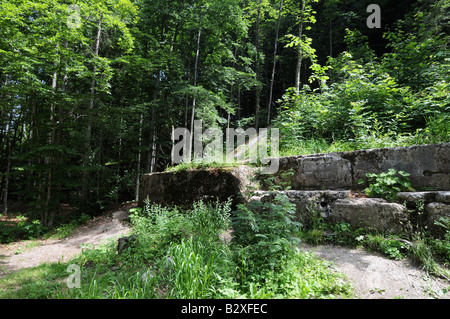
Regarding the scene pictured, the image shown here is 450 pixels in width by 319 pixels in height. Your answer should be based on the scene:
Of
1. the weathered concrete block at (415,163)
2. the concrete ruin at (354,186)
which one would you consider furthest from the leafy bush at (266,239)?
the weathered concrete block at (415,163)

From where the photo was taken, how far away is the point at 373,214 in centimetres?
281

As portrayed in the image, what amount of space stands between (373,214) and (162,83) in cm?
893

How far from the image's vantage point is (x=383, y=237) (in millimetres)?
2643

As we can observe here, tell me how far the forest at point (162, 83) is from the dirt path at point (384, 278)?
2199 millimetres

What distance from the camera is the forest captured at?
4.50 meters

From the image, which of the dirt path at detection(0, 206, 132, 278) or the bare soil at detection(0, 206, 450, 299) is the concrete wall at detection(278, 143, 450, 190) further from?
the dirt path at detection(0, 206, 132, 278)

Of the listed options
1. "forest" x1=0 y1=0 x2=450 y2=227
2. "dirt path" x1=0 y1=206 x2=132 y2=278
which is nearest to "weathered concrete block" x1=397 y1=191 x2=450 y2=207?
"forest" x1=0 y1=0 x2=450 y2=227

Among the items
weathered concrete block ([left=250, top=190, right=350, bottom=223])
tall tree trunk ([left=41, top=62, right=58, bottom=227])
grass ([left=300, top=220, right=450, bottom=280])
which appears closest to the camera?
grass ([left=300, top=220, right=450, bottom=280])

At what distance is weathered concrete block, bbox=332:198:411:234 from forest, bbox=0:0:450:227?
1.35 m

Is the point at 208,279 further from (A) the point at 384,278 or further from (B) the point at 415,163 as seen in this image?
(B) the point at 415,163

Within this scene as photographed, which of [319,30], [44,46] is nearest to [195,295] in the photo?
[44,46]

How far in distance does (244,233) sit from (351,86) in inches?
197
